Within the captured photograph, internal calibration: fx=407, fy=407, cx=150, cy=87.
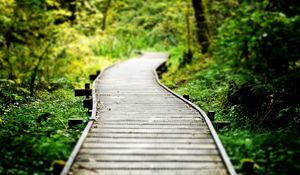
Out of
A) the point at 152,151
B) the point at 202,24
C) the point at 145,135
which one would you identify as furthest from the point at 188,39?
the point at 152,151

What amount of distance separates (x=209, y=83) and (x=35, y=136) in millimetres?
9022

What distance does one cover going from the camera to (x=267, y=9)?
319 inches

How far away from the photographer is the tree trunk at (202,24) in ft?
69.3

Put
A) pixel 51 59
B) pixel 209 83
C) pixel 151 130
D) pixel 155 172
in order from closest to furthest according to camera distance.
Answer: pixel 155 172
pixel 151 130
pixel 209 83
pixel 51 59

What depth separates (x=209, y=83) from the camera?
16.0 meters

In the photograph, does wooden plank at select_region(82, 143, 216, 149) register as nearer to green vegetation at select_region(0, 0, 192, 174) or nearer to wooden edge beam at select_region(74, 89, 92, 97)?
green vegetation at select_region(0, 0, 192, 174)

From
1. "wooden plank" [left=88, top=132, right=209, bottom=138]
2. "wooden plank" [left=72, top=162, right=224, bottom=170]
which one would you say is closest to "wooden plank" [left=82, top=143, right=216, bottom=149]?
"wooden plank" [left=88, top=132, right=209, bottom=138]

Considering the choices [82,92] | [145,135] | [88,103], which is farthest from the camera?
[82,92]

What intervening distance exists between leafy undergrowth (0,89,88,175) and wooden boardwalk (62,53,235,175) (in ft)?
1.49

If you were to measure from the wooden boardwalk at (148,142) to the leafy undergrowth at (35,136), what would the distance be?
454 millimetres

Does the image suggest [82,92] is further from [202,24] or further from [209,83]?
[202,24]

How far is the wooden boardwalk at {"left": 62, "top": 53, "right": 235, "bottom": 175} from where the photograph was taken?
6.68 metres

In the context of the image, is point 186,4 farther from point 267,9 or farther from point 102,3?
point 267,9

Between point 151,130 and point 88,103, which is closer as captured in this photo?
point 151,130
